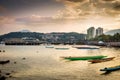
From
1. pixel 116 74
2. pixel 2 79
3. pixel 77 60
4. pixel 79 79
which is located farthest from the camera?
pixel 77 60

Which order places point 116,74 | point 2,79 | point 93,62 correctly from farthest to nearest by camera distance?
1. point 93,62
2. point 116,74
3. point 2,79

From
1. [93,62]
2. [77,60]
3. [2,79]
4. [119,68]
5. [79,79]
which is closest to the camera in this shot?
[2,79]

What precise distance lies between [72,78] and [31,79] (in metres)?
8.45

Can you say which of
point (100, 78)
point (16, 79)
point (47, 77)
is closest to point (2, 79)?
point (16, 79)

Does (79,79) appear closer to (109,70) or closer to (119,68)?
(109,70)

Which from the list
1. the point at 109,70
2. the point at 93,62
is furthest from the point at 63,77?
the point at 93,62

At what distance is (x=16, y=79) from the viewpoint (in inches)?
1938

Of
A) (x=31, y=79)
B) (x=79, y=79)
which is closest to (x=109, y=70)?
(x=79, y=79)

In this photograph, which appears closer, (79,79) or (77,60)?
(79,79)

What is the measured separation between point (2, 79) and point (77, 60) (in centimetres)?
4641

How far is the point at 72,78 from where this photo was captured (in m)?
50.6

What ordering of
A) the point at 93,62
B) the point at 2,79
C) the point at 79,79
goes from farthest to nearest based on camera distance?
the point at 93,62
the point at 79,79
the point at 2,79

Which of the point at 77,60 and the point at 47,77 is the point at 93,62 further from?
the point at 47,77

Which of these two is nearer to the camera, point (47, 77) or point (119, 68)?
point (47, 77)
